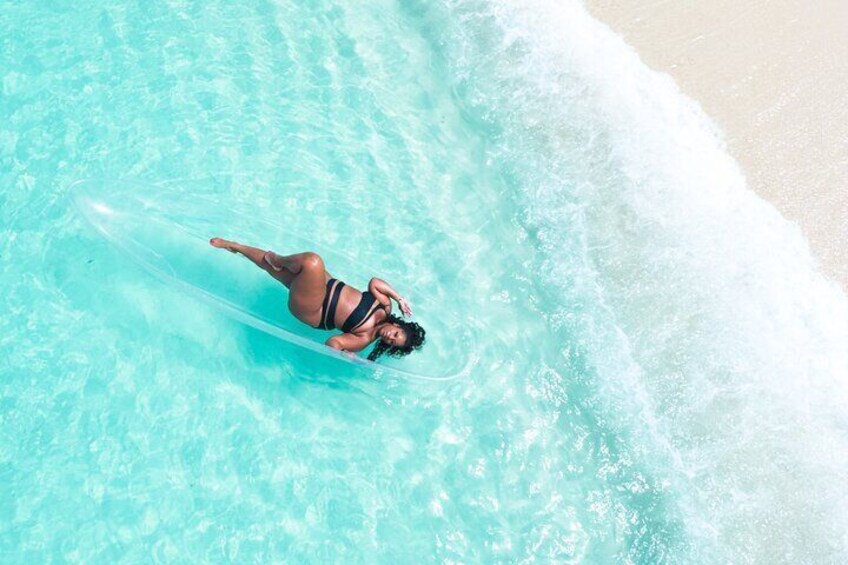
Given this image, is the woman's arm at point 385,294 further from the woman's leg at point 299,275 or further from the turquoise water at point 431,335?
the turquoise water at point 431,335

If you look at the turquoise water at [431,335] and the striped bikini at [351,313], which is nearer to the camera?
the striped bikini at [351,313]

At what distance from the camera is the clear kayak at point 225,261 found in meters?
5.64

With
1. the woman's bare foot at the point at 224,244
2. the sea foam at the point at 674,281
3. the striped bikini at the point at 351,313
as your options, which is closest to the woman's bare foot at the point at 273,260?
the woman's bare foot at the point at 224,244

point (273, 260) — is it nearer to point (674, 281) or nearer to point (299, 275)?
point (299, 275)

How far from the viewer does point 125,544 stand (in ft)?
16.4

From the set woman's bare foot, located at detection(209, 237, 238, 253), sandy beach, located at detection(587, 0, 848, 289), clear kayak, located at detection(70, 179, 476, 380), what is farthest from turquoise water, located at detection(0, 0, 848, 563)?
woman's bare foot, located at detection(209, 237, 238, 253)

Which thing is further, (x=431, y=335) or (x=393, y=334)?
(x=431, y=335)

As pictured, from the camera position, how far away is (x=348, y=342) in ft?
17.1

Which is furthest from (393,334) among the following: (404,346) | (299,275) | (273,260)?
(273,260)

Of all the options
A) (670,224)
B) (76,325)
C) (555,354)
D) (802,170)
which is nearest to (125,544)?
(76,325)

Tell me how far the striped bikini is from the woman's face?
17cm

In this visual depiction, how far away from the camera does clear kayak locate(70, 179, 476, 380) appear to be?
18.5 ft

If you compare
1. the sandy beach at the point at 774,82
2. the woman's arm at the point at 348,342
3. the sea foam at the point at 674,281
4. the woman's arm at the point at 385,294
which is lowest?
the woman's arm at the point at 348,342

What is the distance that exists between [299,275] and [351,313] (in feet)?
1.56
